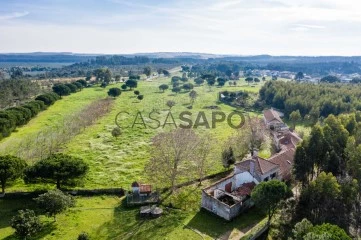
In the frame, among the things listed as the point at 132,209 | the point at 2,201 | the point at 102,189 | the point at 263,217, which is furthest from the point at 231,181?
the point at 2,201

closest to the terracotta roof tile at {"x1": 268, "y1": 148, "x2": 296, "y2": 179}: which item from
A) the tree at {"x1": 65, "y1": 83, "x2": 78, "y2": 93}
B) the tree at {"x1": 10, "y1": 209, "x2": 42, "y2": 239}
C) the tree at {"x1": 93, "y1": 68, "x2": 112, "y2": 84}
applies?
the tree at {"x1": 10, "y1": 209, "x2": 42, "y2": 239}

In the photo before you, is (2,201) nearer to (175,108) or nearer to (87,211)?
(87,211)

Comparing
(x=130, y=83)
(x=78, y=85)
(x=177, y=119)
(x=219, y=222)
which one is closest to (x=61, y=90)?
(x=78, y=85)

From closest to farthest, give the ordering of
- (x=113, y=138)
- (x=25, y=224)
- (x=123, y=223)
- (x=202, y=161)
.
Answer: (x=25, y=224) < (x=123, y=223) < (x=202, y=161) < (x=113, y=138)

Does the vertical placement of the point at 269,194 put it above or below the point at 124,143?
above

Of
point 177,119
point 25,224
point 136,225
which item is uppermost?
point 25,224

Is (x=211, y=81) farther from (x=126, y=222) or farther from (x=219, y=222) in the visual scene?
(x=126, y=222)
